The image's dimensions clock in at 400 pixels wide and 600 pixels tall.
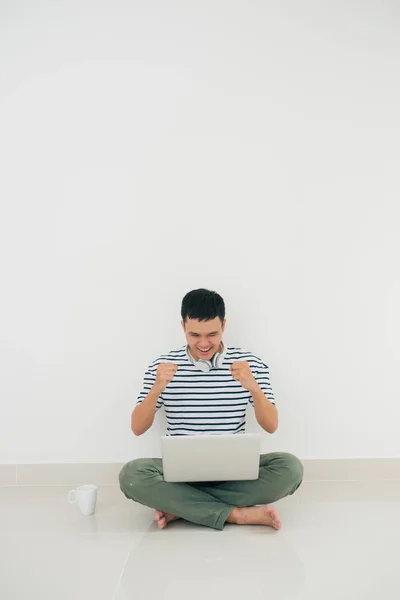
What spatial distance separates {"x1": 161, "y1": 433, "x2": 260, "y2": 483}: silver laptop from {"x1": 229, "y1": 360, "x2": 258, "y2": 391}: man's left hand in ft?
0.90

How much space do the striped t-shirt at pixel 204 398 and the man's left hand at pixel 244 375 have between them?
187 mm

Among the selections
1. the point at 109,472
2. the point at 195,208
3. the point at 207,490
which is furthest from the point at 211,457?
the point at 195,208

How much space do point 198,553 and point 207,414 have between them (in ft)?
2.21

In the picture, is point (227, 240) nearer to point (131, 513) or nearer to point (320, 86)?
point (320, 86)

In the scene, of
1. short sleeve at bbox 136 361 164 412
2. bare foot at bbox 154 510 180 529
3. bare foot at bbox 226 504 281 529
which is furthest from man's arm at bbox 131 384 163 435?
bare foot at bbox 226 504 281 529

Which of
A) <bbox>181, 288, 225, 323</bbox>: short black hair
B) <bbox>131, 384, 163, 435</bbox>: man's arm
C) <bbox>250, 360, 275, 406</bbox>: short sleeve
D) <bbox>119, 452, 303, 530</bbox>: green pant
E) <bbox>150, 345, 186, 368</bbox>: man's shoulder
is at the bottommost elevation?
<bbox>119, 452, 303, 530</bbox>: green pant

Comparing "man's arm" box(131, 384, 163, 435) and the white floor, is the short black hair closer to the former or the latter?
"man's arm" box(131, 384, 163, 435)

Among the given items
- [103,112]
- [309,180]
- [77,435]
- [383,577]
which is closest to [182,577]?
[383,577]

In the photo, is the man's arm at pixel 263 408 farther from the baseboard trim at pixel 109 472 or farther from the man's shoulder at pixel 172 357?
the baseboard trim at pixel 109 472

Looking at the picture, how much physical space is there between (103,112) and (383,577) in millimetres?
2235

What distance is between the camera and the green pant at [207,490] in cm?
229

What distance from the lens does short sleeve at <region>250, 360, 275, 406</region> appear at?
2615 millimetres

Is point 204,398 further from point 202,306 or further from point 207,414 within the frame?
point 202,306

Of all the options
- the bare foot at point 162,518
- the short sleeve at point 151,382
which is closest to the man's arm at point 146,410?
the short sleeve at point 151,382
